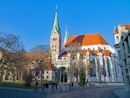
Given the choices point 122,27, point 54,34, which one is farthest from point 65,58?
point 122,27

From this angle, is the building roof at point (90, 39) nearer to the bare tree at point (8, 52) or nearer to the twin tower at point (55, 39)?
the twin tower at point (55, 39)

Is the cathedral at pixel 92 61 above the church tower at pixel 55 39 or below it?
below

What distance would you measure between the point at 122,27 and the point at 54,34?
49000 mm

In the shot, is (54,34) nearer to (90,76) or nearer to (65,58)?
(65,58)

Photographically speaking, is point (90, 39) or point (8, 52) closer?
point (8, 52)

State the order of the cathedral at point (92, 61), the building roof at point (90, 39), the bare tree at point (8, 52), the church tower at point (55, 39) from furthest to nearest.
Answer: the church tower at point (55, 39), the building roof at point (90, 39), the cathedral at point (92, 61), the bare tree at point (8, 52)

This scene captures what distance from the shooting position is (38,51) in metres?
34.6

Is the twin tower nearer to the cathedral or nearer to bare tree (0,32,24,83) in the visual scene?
the cathedral

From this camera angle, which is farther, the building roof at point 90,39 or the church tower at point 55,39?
the church tower at point 55,39

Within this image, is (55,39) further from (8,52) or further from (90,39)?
(8,52)

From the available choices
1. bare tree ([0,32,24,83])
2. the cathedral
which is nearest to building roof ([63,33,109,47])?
the cathedral

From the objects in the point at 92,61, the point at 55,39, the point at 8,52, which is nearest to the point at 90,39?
the point at 92,61

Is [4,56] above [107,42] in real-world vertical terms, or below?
Result: below

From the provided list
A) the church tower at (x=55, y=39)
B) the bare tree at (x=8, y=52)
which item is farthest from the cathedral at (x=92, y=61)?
the bare tree at (x=8, y=52)
